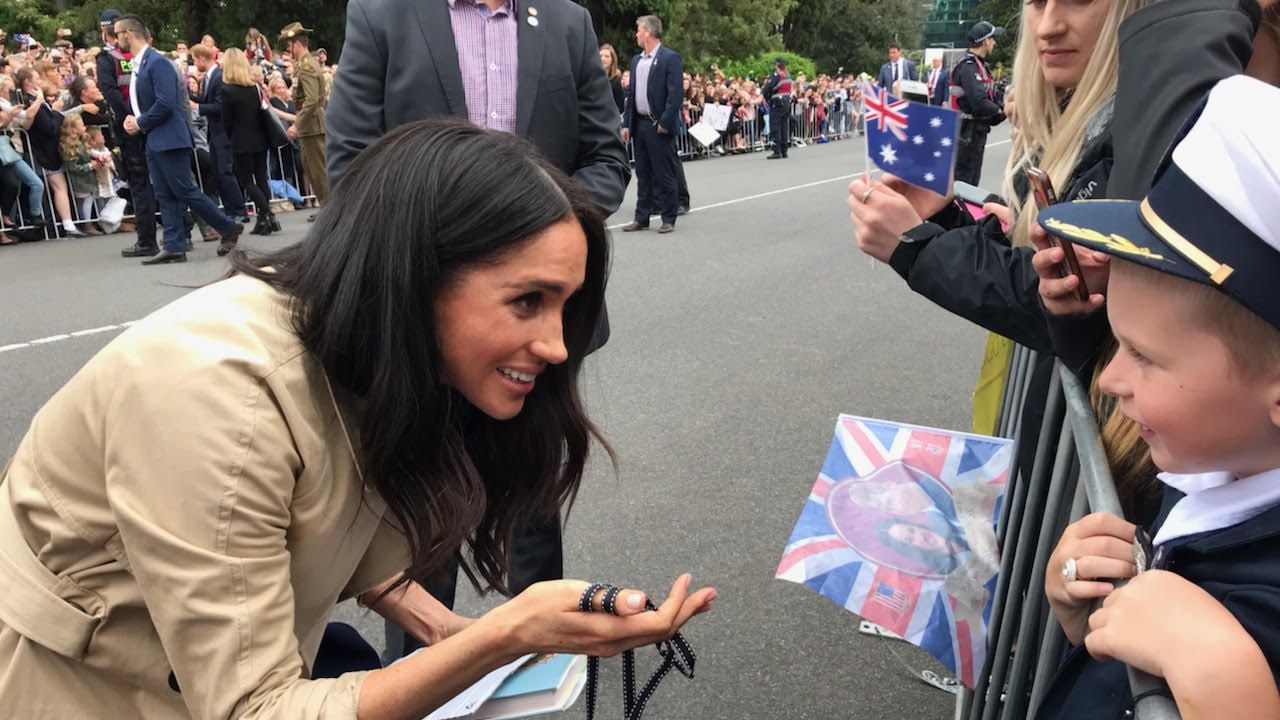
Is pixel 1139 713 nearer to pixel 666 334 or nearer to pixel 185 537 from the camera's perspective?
pixel 185 537

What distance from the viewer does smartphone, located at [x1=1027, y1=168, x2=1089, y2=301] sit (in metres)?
1.54

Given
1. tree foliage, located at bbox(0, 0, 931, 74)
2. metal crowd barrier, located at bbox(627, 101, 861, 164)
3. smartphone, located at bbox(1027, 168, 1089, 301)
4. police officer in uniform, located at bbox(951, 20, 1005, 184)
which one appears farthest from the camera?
tree foliage, located at bbox(0, 0, 931, 74)

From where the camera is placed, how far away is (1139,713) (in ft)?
3.28

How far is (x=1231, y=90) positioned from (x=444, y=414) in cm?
119

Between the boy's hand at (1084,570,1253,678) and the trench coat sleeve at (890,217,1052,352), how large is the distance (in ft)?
2.64

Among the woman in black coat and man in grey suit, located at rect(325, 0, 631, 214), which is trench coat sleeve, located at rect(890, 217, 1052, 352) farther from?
the woman in black coat

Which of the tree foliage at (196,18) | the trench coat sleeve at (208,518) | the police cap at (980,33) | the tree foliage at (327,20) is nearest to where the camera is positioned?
the trench coat sleeve at (208,518)

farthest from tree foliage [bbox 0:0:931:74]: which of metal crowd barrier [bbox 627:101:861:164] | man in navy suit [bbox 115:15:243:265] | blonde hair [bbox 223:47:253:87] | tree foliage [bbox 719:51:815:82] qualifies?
man in navy suit [bbox 115:15:243:265]

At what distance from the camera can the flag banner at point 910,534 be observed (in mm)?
1906

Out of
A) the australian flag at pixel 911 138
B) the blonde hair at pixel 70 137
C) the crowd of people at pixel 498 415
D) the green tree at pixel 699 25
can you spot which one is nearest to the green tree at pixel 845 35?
the green tree at pixel 699 25

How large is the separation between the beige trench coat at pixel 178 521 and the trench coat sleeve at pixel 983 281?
104 cm

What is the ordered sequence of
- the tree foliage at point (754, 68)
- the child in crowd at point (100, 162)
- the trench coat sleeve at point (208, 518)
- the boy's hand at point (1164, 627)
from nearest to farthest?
the boy's hand at point (1164, 627)
the trench coat sleeve at point (208, 518)
the child in crowd at point (100, 162)
the tree foliage at point (754, 68)

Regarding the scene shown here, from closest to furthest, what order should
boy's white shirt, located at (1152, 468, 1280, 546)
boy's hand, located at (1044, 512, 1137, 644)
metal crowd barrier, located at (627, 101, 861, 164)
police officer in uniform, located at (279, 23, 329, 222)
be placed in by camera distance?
boy's white shirt, located at (1152, 468, 1280, 546)
boy's hand, located at (1044, 512, 1137, 644)
police officer in uniform, located at (279, 23, 329, 222)
metal crowd barrier, located at (627, 101, 861, 164)

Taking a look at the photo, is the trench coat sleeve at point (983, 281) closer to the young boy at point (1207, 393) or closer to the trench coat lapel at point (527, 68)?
the young boy at point (1207, 393)
